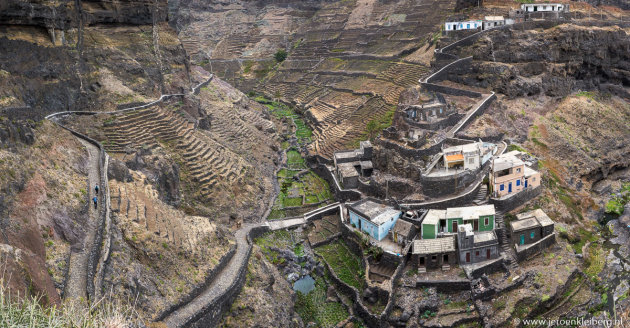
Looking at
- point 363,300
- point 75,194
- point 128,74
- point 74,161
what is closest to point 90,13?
point 128,74

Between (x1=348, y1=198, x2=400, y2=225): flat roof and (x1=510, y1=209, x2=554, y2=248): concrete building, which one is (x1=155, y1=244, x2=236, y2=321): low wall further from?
(x1=510, y1=209, x2=554, y2=248): concrete building

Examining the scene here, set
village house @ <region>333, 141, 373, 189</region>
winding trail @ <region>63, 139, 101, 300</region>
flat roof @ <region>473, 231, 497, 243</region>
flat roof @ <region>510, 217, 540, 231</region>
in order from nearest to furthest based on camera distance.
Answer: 1. winding trail @ <region>63, 139, 101, 300</region>
2. flat roof @ <region>473, 231, 497, 243</region>
3. flat roof @ <region>510, 217, 540, 231</region>
4. village house @ <region>333, 141, 373, 189</region>

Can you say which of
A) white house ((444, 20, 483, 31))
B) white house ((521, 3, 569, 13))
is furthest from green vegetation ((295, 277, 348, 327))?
white house ((521, 3, 569, 13))

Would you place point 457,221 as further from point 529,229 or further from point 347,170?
point 347,170

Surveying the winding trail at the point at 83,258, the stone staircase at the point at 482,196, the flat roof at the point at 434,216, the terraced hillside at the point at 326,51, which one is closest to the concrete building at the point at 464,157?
the stone staircase at the point at 482,196

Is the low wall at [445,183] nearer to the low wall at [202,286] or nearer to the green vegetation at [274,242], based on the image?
the green vegetation at [274,242]

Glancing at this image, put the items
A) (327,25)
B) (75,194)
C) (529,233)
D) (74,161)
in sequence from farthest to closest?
(327,25), (529,233), (74,161), (75,194)

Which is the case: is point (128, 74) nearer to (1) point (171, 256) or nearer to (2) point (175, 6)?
(1) point (171, 256)
